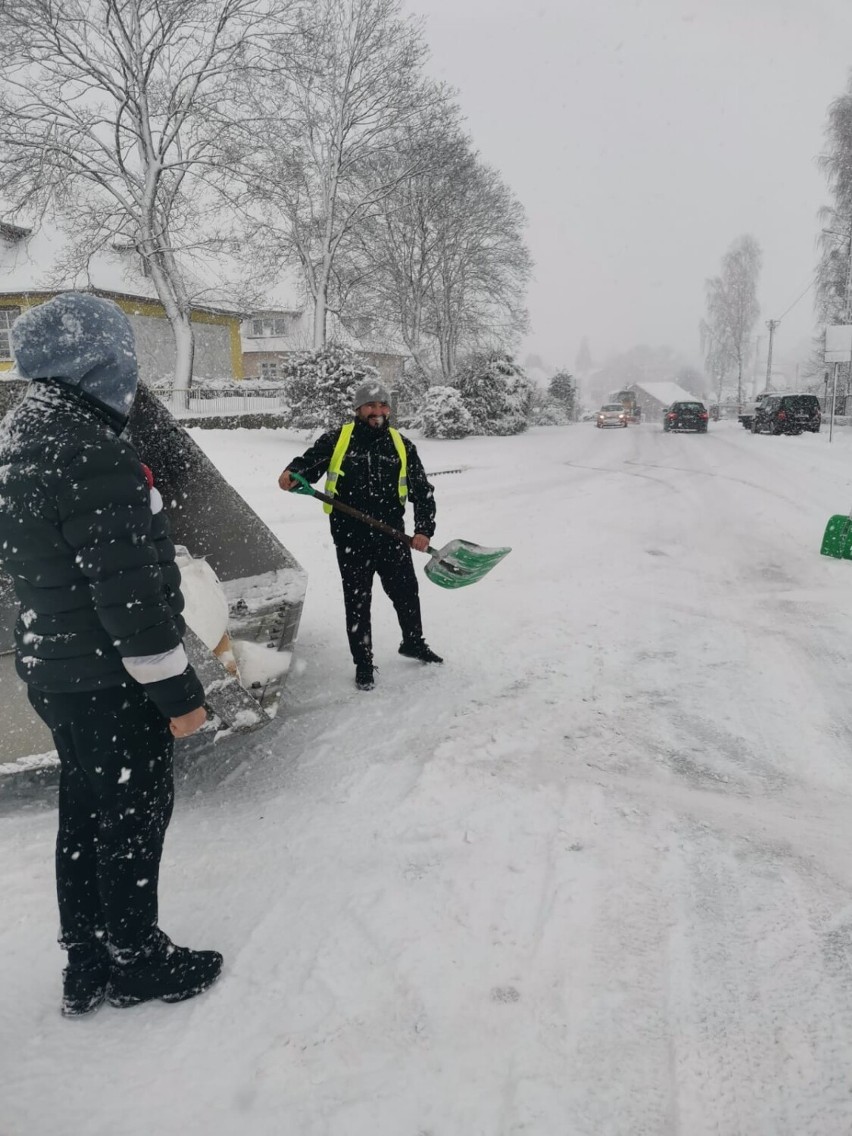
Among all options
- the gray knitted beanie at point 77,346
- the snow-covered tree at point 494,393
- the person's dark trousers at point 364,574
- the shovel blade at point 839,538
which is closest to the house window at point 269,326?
the snow-covered tree at point 494,393

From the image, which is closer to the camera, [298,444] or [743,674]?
[743,674]

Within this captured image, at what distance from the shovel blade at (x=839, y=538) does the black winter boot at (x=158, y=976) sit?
5.98 metres

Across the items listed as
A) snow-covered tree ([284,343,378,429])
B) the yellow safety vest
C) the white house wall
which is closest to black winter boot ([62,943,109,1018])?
the yellow safety vest

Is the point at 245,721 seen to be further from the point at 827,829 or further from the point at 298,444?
the point at 298,444

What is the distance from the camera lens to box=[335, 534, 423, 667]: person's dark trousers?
3.92 m

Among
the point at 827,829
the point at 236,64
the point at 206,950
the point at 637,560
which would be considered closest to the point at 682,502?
the point at 637,560

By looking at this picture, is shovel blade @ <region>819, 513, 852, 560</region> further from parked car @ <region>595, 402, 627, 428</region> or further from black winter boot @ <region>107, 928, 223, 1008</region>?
parked car @ <region>595, 402, 627, 428</region>

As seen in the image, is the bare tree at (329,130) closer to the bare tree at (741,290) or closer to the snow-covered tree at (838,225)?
the snow-covered tree at (838,225)

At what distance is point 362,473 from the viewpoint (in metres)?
3.92

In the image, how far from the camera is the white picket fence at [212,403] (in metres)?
19.8

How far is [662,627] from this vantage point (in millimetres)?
4641

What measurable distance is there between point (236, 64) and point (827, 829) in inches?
811

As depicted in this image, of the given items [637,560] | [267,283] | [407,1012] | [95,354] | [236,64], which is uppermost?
[236,64]

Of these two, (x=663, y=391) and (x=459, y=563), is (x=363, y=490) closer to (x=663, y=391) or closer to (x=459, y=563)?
(x=459, y=563)
